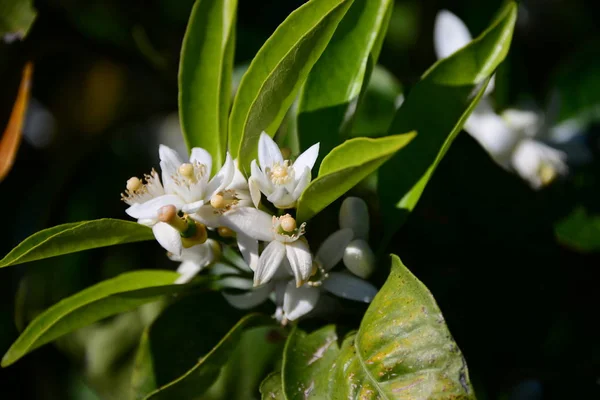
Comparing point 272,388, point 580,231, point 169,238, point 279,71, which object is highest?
point 279,71

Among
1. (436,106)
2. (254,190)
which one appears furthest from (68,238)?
(436,106)

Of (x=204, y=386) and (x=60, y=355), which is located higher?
(x=204, y=386)

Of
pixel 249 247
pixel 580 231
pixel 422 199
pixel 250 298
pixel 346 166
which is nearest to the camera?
pixel 346 166

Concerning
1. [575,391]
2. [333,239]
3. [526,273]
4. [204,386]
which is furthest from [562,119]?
[204,386]

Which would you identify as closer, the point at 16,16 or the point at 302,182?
the point at 302,182

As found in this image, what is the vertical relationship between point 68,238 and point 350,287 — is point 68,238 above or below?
above

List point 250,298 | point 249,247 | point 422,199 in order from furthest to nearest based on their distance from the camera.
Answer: point 422,199
point 250,298
point 249,247

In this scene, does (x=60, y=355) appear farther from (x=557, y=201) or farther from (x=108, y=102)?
(x=557, y=201)

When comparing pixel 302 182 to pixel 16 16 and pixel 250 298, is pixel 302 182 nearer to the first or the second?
pixel 250 298
